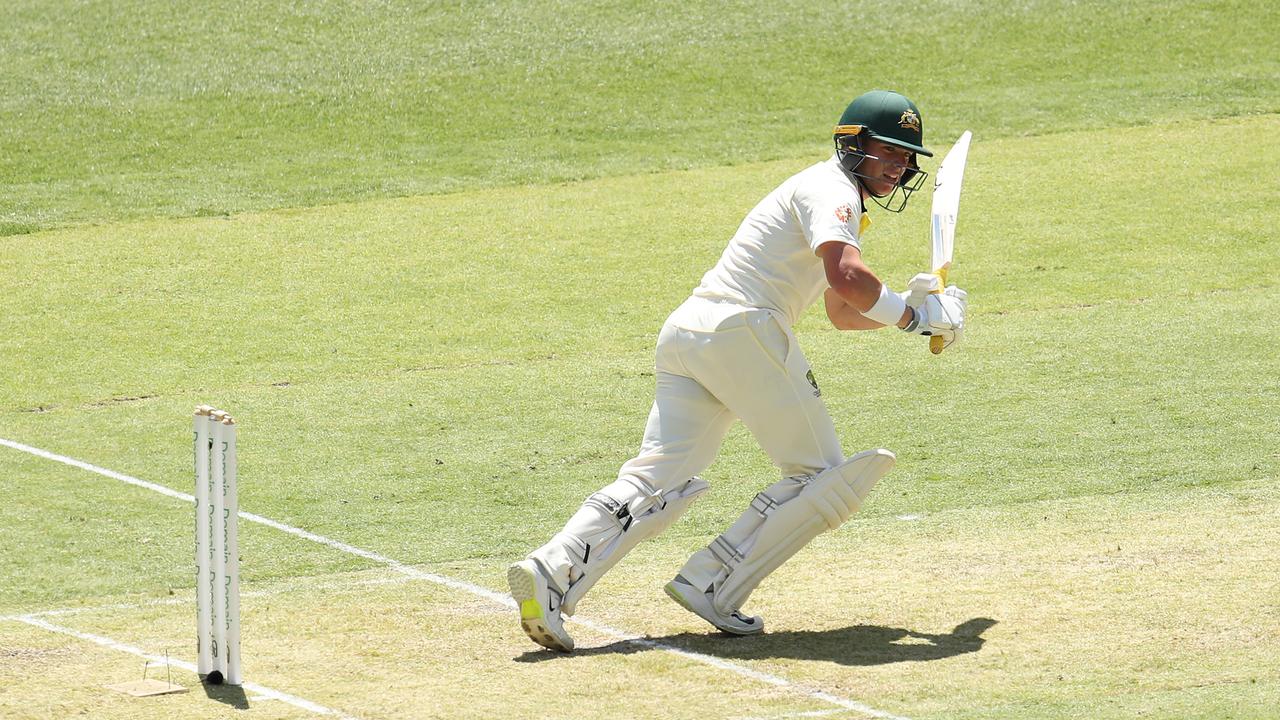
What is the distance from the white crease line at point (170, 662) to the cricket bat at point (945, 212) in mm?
2753

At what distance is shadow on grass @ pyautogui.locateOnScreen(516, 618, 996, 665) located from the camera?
6.24 m

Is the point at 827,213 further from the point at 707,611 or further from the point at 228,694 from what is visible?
the point at 228,694

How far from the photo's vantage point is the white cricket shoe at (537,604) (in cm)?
618

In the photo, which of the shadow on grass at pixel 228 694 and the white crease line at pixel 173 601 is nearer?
the shadow on grass at pixel 228 694

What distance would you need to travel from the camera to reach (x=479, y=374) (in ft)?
38.7

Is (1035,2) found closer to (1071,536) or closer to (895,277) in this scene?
(895,277)

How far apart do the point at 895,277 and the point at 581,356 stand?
→ 10.6ft

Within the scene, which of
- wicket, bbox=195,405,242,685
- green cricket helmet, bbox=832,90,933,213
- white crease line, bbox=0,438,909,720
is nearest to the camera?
wicket, bbox=195,405,242,685

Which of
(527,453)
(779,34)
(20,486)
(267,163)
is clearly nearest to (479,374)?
(527,453)

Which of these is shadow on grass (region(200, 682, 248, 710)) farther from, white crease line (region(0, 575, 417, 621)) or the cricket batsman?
white crease line (region(0, 575, 417, 621))

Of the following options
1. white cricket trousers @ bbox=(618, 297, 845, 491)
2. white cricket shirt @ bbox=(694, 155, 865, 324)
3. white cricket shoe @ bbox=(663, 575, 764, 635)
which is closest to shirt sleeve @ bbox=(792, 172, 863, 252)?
white cricket shirt @ bbox=(694, 155, 865, 324)

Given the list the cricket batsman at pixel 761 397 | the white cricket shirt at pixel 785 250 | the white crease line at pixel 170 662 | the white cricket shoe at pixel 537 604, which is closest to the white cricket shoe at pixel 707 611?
the cricket batsman at pixel 761 397

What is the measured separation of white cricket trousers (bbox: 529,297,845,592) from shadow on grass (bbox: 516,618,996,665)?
0.41 metres

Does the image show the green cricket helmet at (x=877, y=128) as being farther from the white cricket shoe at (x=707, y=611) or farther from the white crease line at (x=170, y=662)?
the white crease line at (x=170, y=662)
